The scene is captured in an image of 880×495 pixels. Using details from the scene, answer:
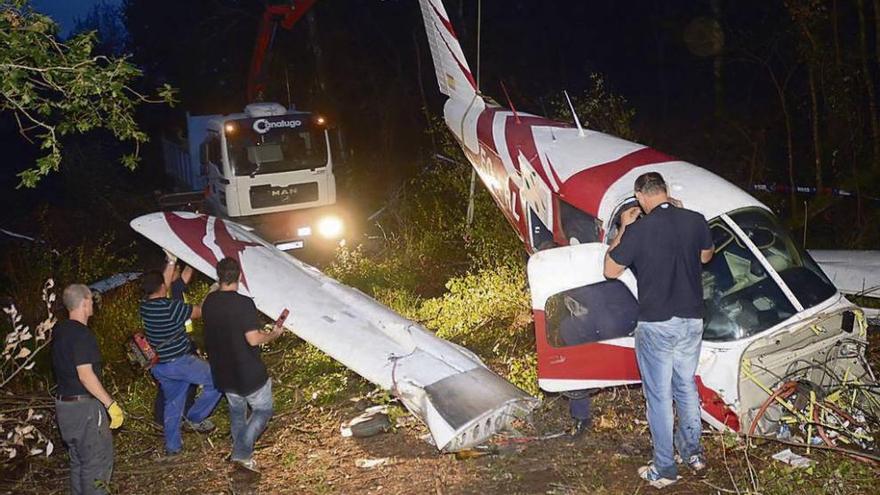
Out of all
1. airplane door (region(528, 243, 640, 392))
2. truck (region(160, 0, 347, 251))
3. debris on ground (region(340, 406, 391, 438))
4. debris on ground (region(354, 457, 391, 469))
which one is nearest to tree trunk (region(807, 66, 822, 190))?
truck (region(160, 0, 347, 251))

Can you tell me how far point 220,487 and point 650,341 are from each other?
324cm

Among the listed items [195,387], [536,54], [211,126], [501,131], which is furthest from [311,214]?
[536,54]

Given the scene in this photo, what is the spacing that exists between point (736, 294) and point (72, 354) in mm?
4443

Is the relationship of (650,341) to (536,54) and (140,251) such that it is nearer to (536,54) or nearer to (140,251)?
(140,251)

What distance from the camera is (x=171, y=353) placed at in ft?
21.3

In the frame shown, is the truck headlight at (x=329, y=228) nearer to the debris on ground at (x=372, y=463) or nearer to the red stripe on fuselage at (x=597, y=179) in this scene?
the red stripe on fuselage at (x=597, y=179)

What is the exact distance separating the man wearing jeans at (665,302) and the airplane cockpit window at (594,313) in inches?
14.5

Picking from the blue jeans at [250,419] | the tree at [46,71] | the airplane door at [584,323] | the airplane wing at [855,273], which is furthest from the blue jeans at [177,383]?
the airplane wing at [855,273]

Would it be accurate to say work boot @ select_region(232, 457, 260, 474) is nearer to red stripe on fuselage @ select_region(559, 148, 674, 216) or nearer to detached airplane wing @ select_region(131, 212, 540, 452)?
detached airplane wing @ select_region(131, 212, 540, 452)

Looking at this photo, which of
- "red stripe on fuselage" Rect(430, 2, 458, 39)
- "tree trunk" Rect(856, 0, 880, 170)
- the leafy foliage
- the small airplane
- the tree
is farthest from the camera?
"tree trunk" Rect(856, 0, 880, 170)

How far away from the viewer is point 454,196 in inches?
539

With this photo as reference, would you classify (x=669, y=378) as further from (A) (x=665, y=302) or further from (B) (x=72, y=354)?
(B) (x=72, y=354)

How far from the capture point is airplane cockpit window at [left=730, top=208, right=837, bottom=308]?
5551 millimetres

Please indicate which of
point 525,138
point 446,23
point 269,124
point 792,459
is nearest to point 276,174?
point 269,124
